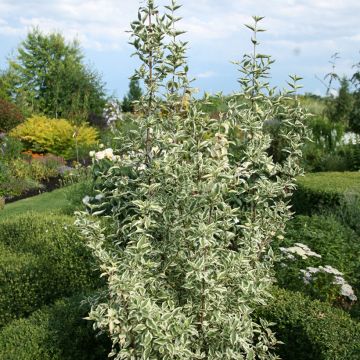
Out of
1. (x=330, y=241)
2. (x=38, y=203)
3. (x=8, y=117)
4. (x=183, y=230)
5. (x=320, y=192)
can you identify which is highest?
(x=8, y=117)

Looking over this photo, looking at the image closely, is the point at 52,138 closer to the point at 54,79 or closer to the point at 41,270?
the point at 54,79

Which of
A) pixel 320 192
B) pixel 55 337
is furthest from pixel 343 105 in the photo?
pixel 55 337

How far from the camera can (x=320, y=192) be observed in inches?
325

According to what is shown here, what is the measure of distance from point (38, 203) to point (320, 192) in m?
5.60

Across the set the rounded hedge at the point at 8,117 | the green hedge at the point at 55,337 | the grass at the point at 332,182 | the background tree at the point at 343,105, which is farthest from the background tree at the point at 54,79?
the green hedge at the point at 55,337

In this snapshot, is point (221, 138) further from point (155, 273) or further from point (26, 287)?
point (26, 287)

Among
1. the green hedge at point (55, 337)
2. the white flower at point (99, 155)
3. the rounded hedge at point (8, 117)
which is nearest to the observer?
the green hedge at point (55, 337)

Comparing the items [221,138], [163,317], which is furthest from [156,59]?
[163,317]

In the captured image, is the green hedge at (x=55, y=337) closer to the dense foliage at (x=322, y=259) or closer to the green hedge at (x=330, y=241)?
the dense foliage at (x=322, y=259)

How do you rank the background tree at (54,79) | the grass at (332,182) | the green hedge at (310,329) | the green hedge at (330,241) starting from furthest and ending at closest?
the background tree at (54,79) → the grass at (332,182) → the green hedge at (330,241) → the green hedge at (310,329)

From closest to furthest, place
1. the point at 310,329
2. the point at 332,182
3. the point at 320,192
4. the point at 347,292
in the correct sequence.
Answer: the point at 310,329 → the point at 347,292 → the point at 320,192 → the point at 332,182

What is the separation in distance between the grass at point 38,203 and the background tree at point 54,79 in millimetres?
11509

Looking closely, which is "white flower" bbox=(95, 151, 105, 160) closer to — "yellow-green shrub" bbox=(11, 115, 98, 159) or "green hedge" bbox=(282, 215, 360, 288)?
"green hedge" bbox=(282, 215, 360, 288)

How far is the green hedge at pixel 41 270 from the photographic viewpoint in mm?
4898
